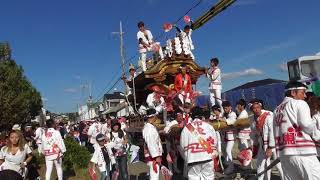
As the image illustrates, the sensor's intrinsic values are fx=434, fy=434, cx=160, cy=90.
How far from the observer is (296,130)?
18.6ft

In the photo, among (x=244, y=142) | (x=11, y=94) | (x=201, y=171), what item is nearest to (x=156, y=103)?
(x=244, y=142)

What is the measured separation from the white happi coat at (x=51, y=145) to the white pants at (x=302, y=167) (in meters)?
7.06

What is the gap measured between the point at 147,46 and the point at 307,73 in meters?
7.35

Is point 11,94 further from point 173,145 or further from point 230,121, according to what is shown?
point 230,121

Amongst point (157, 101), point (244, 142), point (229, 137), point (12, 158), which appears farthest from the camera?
point (157, 101)

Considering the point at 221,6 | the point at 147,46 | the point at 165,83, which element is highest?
the point at 221,6

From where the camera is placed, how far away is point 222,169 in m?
11.0

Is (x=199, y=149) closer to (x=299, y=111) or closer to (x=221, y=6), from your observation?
(x=299, y=111)

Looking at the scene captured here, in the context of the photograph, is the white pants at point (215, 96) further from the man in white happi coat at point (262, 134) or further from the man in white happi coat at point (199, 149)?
the man in white happi coat at point (199, 149)

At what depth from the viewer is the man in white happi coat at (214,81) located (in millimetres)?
13087

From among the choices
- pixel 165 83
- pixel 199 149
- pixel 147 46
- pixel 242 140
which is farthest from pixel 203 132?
pixel 147 46

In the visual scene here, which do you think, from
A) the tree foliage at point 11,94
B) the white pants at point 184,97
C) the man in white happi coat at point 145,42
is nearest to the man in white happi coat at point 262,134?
the white pants at point 184,97

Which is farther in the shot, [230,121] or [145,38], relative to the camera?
[145,38]

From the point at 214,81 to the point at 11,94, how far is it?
88.9 feet
